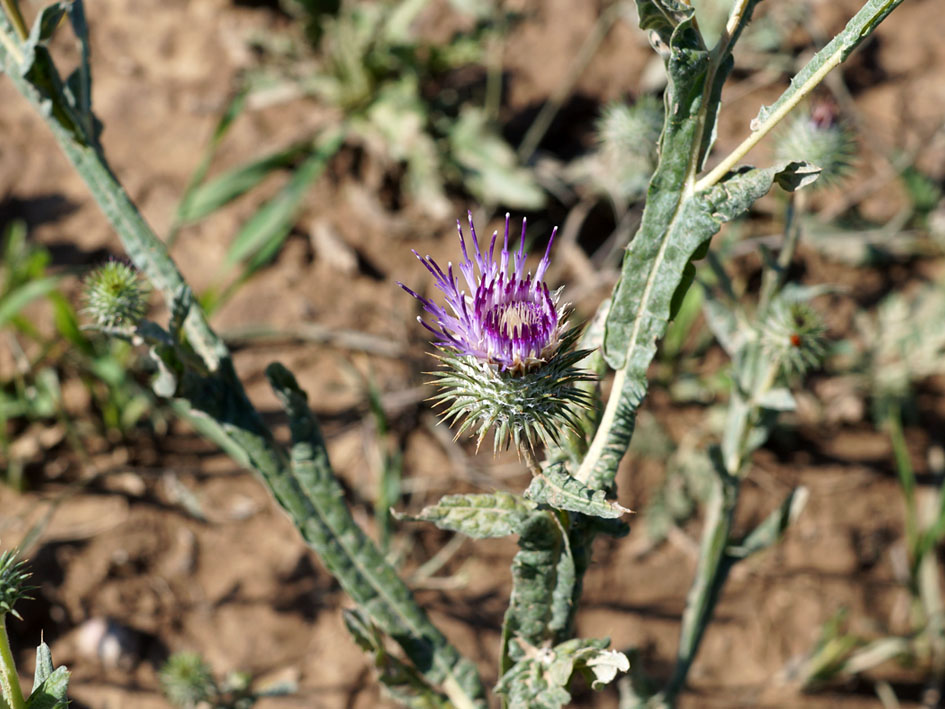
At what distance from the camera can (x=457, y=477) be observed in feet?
12.8

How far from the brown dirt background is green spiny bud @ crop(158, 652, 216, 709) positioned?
1.79 ft

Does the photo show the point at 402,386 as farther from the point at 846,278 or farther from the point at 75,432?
the point at 846,278

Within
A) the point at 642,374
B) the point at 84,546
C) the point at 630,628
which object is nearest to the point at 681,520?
the point at 630,628

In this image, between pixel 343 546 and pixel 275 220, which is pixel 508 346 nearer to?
pixel 343 546

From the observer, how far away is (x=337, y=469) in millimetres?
3891

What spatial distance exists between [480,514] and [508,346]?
0.43m

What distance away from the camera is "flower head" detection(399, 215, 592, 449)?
5.77 ft

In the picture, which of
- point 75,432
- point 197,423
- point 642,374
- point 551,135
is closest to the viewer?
point 642,374

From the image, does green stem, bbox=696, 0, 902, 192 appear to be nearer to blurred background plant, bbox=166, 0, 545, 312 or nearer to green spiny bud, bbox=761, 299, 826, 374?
green spiny bud, bbox=761, 299, 826, 374

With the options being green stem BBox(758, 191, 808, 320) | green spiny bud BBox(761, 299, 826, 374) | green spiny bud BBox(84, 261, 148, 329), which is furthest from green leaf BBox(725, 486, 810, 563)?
green spiny bud BBox(84, 261, 148, 329)

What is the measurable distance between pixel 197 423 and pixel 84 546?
2.72 feet

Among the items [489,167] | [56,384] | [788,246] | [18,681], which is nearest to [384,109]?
[489,167]

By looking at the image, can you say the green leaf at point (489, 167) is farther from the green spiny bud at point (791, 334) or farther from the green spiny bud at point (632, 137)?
the green spiny bud at point (791, 334)

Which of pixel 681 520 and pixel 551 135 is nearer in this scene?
pixel 681 520
